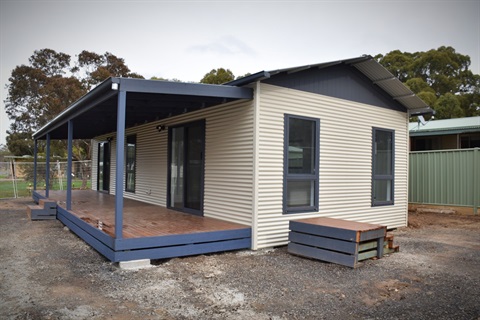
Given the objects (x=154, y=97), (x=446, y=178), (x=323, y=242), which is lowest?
(x=323, y=242)

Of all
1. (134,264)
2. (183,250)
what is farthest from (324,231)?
(134,264)

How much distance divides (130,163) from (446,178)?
359 inches

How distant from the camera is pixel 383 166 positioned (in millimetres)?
7973

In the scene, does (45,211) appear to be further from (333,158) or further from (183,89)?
(333,158)

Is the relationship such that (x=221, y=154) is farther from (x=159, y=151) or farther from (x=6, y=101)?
(x=6, y=101)

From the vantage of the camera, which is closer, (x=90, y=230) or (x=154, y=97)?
(x=154, y=97)

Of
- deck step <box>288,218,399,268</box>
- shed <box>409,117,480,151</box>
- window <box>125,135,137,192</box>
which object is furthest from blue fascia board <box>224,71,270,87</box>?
shed <box>409,117,480,151</box>

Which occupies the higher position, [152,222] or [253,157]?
[253,157]

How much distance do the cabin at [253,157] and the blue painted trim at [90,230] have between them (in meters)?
0.03

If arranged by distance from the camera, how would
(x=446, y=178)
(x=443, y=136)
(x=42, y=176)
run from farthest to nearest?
(x=42, y=176)
(x=443, y=136)
(x=446, y=178)

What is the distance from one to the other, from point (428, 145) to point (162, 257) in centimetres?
1249

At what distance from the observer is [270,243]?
5.79 m

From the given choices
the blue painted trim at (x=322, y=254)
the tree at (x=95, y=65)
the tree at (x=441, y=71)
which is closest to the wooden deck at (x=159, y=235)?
the blue painted trim at (x=322, y=254)

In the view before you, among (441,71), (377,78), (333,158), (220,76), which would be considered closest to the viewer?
(333,158)
